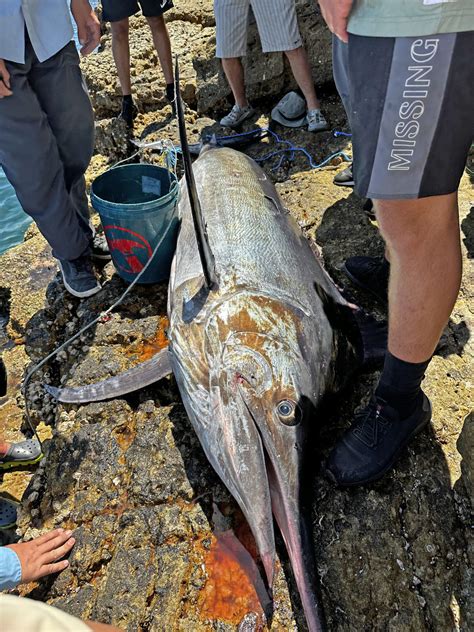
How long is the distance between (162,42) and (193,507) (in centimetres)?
489

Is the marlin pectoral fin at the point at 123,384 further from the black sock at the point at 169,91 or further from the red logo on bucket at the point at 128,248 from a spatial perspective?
the black sock at the point at 169,91

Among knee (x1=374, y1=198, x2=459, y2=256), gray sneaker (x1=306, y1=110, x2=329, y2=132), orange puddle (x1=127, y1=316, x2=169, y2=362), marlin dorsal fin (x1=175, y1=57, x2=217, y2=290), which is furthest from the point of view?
gray sneaker (x1=306, y1=110, x2=329, y2=132)

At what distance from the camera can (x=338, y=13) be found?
151cm

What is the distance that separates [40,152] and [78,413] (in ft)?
5.20

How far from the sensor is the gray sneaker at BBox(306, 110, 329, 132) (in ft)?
16.3

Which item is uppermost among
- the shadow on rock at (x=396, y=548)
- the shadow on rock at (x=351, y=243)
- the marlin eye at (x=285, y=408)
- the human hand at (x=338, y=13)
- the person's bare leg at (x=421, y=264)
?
the human hand at (x=338, y=13)

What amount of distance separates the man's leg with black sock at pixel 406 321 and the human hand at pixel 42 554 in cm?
118


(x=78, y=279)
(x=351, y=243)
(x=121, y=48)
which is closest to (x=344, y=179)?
(x=351, y=243)

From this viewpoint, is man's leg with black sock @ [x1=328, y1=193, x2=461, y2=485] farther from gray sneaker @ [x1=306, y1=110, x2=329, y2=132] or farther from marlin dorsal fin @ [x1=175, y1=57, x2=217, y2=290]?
gray sneaker @ [x1=306, y1=110, x2=329, y2=132]

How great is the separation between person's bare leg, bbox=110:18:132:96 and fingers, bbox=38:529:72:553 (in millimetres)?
4670

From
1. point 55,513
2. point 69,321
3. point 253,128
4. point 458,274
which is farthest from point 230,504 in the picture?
point 253,128

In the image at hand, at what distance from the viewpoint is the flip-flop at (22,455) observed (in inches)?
118

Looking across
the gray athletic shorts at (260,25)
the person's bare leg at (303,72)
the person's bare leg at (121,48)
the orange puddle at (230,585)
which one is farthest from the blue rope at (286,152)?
the orange puddle at (230,585)

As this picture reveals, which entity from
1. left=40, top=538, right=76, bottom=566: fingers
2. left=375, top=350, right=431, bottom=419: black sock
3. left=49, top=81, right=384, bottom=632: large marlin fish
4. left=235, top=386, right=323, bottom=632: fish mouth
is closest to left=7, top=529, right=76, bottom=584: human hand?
left=40, top=538, right=76, bottom=566: fingers
